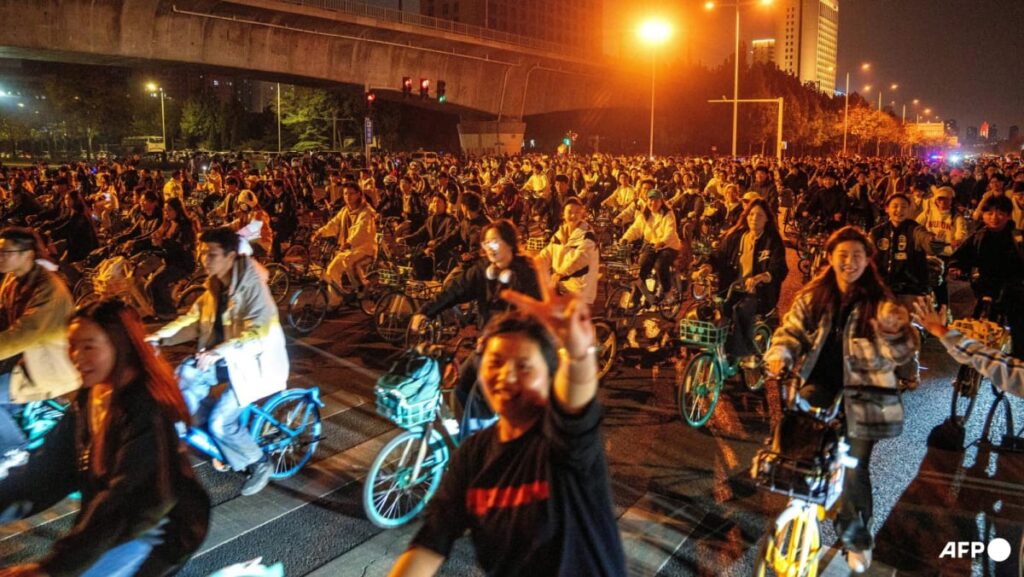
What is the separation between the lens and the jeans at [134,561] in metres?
2.86

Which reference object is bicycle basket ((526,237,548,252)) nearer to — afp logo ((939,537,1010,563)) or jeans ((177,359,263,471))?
jeans ((177,359,263,471))

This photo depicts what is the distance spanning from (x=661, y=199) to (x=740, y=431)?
5222mm

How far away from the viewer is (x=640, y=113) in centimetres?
8269

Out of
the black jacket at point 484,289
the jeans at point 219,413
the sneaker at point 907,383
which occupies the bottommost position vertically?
the jeans at point 219,413

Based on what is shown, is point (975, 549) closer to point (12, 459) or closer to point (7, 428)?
point (12, 459)

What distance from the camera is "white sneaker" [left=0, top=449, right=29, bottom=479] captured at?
5.11 m

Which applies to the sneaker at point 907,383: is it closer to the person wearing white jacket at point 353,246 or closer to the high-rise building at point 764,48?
the person wearing white jacket at point 353,246

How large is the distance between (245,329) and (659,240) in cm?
725

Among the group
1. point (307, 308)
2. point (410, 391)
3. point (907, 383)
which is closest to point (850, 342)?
point (907, 383)

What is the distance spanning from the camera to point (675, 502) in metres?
5.62

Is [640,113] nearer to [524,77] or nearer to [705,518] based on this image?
[524,77]

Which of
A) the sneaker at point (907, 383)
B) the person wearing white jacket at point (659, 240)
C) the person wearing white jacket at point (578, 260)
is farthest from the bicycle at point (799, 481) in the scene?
the person wearing white jacket at point (659, 240)

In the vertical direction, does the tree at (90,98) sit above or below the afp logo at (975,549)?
above

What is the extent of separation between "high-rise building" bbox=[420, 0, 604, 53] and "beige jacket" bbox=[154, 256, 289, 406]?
121654mm
